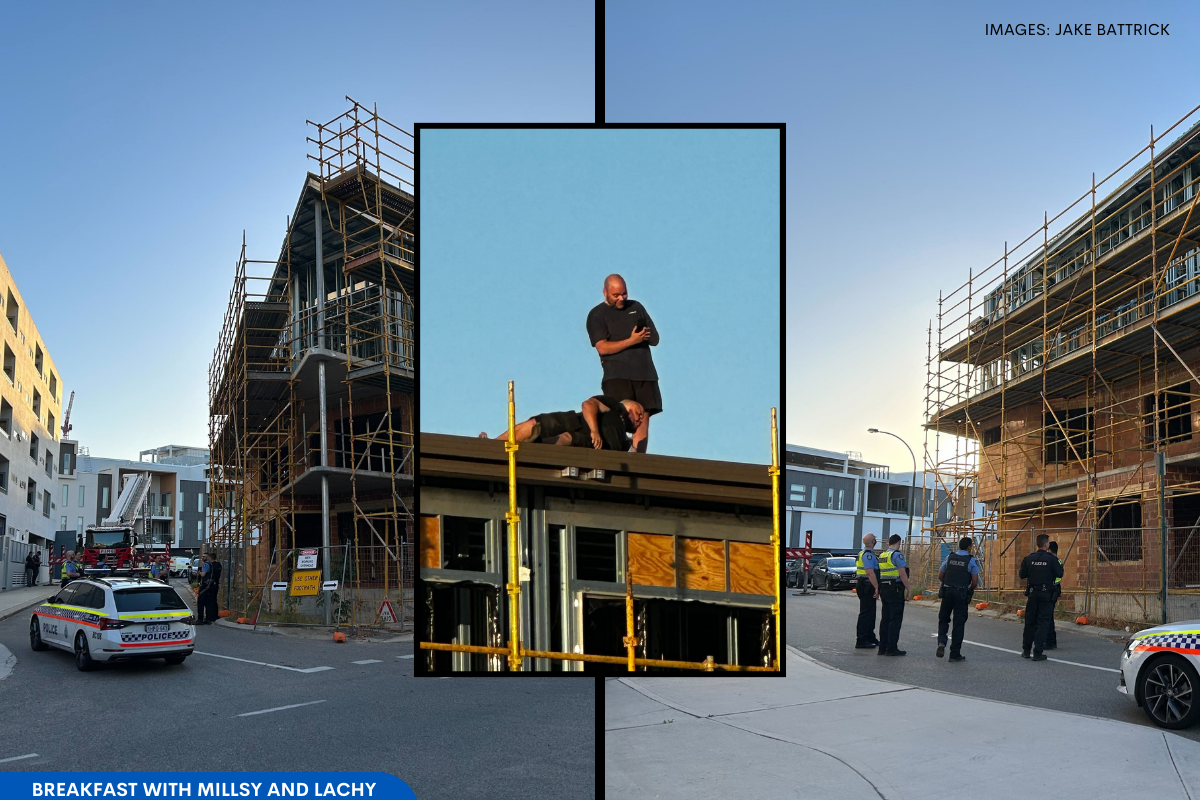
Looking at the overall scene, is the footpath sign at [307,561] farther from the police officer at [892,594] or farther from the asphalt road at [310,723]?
the police officer at [892,594]

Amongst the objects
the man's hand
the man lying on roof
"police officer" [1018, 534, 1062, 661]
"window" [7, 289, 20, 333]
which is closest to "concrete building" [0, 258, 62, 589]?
"window" [7, 289, 20, 333]

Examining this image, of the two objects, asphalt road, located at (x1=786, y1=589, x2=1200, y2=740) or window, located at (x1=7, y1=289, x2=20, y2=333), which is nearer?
asphalt road, located at (x1=786, y1=589, x2=1200, y2=740)

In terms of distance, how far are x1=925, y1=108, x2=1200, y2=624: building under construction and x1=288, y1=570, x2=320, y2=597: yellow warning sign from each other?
11.3 m

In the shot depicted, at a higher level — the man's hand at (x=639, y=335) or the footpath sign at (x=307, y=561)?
the man's hand at (x=639, y=335)

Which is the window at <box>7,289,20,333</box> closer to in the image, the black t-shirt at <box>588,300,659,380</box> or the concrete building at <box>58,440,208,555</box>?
the concrete building at <box>58,440,208,555</box>

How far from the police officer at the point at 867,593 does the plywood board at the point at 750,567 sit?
19.1 feet

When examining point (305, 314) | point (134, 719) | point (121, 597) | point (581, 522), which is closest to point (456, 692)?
point (134, 719)

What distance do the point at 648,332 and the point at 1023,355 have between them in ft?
38.1

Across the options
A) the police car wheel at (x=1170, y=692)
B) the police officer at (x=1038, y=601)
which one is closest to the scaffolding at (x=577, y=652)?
the police car wheel at (x=1170, y=692)

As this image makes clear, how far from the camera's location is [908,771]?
732 cm

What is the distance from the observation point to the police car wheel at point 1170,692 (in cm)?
784

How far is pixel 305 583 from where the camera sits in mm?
18375

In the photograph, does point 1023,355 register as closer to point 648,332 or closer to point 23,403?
point 648,332

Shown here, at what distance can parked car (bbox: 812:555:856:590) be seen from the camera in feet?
41.6
